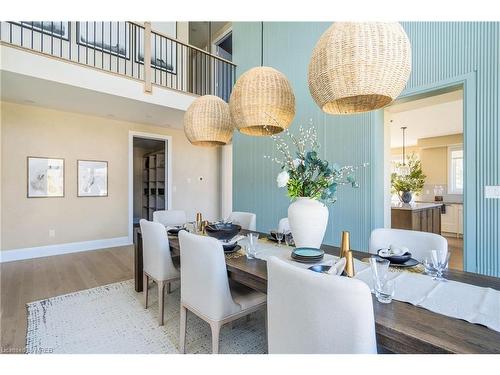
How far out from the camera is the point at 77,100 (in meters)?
3.97

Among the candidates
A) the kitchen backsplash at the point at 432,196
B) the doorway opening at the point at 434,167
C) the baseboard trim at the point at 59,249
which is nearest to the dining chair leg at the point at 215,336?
the doorway opening at the point at 434,167

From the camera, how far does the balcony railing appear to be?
159 inches

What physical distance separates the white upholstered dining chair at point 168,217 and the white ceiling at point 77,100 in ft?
6.38

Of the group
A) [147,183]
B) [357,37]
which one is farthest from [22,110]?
[357,37]

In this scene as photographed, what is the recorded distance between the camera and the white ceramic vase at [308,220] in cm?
167

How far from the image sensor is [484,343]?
2.44ft

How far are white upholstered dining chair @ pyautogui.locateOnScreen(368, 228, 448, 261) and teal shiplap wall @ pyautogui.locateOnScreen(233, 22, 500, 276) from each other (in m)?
0.92

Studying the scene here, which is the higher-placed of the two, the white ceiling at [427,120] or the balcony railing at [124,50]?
the balcony railing at [124,50]

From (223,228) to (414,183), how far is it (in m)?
4.49

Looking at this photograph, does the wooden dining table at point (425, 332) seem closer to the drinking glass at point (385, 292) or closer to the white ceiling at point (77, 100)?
the drinking glass at point (385, 292)

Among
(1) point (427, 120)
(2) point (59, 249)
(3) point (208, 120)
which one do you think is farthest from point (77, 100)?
(1) point (427, 120)

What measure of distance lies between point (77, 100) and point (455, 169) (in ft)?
27.4

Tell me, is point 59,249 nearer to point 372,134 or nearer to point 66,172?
point 66,172

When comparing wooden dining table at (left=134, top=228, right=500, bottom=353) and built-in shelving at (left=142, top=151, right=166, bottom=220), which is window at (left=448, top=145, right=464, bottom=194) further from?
built-in shelving at (left=142, top=151, right=166, bottom=220)
